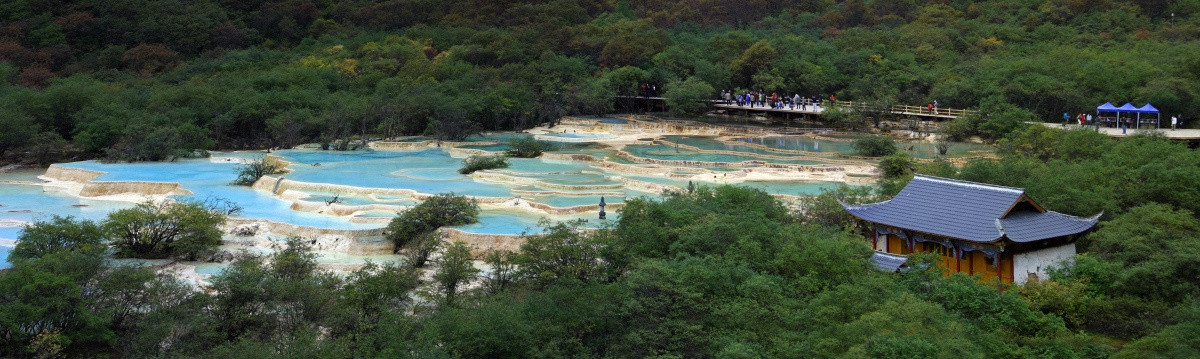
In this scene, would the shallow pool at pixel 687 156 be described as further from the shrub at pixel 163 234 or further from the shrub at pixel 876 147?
the shrub at pixel 163 234

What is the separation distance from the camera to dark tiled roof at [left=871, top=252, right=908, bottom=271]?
18.1 meters

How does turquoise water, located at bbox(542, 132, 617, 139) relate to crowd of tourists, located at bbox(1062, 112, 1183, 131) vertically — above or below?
below

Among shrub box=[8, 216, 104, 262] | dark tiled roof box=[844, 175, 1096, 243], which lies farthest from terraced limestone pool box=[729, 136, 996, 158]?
shrub box=[8, 216, 104, 262]

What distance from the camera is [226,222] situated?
27875 mm

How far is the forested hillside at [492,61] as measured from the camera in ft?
148

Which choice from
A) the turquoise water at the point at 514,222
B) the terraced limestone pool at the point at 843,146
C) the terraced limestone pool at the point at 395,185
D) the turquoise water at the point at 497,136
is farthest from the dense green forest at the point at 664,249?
the terraced limestone pool at the point at 395,185

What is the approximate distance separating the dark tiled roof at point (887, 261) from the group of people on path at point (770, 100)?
36.8 meters

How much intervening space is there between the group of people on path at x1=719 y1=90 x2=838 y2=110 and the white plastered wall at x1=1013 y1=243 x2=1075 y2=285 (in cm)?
3572

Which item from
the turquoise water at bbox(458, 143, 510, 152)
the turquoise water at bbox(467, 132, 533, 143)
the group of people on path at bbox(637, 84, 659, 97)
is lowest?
the turquoise water at bbox(458, 143, 510, 152)

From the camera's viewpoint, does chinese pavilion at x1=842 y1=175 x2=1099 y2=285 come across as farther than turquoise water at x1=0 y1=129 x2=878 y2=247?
No

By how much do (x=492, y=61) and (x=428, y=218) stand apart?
42.0m

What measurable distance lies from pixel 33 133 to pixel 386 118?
1473 cm

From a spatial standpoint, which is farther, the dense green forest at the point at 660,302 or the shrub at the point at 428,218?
the shrub at the point at 428,218

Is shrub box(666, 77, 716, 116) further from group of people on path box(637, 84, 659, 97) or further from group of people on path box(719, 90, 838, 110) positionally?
group of people on path box(637, 84, 659, 97)
